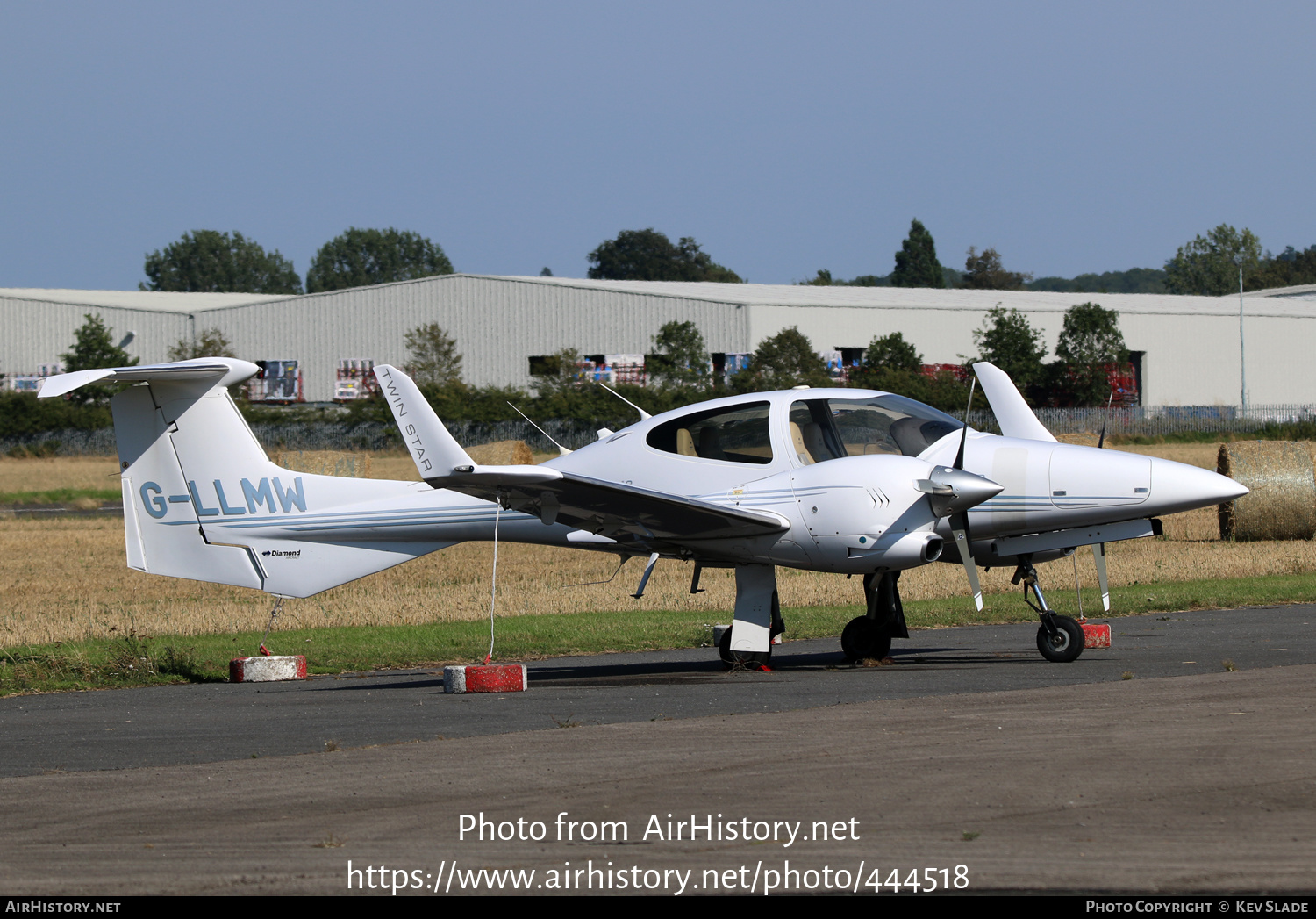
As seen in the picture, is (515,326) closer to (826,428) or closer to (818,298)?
(818,298)

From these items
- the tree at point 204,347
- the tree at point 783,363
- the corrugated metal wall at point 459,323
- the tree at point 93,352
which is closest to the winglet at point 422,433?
the tree at point 783,363

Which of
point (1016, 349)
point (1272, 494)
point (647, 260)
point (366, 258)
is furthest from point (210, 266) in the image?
point (1272, 494)

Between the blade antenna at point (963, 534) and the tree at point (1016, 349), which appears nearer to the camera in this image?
the blade antenna at point (963, 534)

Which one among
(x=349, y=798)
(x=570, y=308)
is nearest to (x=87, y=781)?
(x=349, y=798)

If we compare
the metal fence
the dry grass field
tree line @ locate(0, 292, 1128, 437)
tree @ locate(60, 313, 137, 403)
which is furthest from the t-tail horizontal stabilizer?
tree @ locate(60, 313, 137, 403)

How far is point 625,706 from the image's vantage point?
36.0 ft

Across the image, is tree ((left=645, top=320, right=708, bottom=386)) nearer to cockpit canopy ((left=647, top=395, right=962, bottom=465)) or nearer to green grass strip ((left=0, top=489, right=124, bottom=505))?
green grass strip ((left=0, top=489, right=124, bottom=505))

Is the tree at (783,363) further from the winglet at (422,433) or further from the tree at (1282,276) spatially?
the tree at (1282,276)

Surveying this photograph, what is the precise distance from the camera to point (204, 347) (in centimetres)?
7081

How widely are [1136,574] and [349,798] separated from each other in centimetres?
1812

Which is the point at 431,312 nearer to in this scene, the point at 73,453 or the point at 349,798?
the point at 73,453

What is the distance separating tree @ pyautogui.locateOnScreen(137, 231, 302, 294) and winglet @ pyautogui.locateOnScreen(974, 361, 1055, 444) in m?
173

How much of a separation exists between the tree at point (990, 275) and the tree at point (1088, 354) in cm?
10394

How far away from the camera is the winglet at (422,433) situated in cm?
1205
